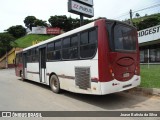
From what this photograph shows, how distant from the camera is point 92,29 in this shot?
8031mm

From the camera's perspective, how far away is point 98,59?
764 centimetres

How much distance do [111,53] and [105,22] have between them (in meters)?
1.08

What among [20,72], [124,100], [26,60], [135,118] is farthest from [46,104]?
[20,72]

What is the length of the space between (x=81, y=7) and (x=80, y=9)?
1.03 feet

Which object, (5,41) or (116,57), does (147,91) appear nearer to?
(116,57)

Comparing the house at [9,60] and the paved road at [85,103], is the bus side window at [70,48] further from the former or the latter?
the house at [9,60]

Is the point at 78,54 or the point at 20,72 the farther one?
the point at 20,72

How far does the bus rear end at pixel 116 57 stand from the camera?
755cm

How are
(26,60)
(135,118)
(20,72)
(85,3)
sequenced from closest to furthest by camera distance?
1. (135,118)
2. (26,60)
3. (20,72)
4. (85,3)

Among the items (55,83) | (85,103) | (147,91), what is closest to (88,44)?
(85,103)

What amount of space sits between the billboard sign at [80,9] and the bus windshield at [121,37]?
10.9 m

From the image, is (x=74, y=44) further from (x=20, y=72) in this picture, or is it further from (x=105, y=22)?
(x=20, y=72)

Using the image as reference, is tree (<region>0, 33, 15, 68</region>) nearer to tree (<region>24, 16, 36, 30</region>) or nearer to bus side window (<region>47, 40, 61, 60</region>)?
bus side window (<region>47, 40, 61, 60</region>)

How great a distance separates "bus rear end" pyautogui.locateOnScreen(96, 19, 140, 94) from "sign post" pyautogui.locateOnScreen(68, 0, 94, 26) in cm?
1014
